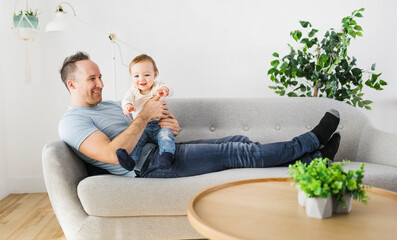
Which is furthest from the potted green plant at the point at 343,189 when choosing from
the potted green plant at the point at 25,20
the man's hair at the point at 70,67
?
the potted green plant at the point at 25,20

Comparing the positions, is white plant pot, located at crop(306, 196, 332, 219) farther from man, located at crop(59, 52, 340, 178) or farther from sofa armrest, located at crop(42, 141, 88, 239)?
sofa armrest, located at crop(42, 141, 88, 239)

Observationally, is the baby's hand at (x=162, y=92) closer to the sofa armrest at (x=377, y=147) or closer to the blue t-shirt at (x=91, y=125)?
the blue t-shirt at (x=91, y=125)

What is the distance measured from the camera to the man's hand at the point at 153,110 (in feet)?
6.57

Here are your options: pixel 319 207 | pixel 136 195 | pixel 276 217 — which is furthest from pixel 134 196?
pixel 319 207

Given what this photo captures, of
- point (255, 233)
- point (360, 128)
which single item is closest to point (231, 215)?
point (255, 233)

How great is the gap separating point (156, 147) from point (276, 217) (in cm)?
103

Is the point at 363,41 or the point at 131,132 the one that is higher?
the point at 363,41

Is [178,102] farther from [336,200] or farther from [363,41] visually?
[363,41]

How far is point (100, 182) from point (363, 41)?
253 centimetres

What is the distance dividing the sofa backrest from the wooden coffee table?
957mm

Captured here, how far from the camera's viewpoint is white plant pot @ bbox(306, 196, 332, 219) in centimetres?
115

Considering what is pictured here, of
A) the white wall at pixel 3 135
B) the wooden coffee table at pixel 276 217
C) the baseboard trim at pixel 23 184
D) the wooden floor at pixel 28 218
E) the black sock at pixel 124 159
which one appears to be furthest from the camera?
the baseboard trim at pixel 23 184

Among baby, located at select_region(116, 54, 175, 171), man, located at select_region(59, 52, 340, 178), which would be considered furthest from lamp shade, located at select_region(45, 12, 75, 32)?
baby, located at select_region(116, 54, 175, 171)

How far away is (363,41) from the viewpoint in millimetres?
3127
